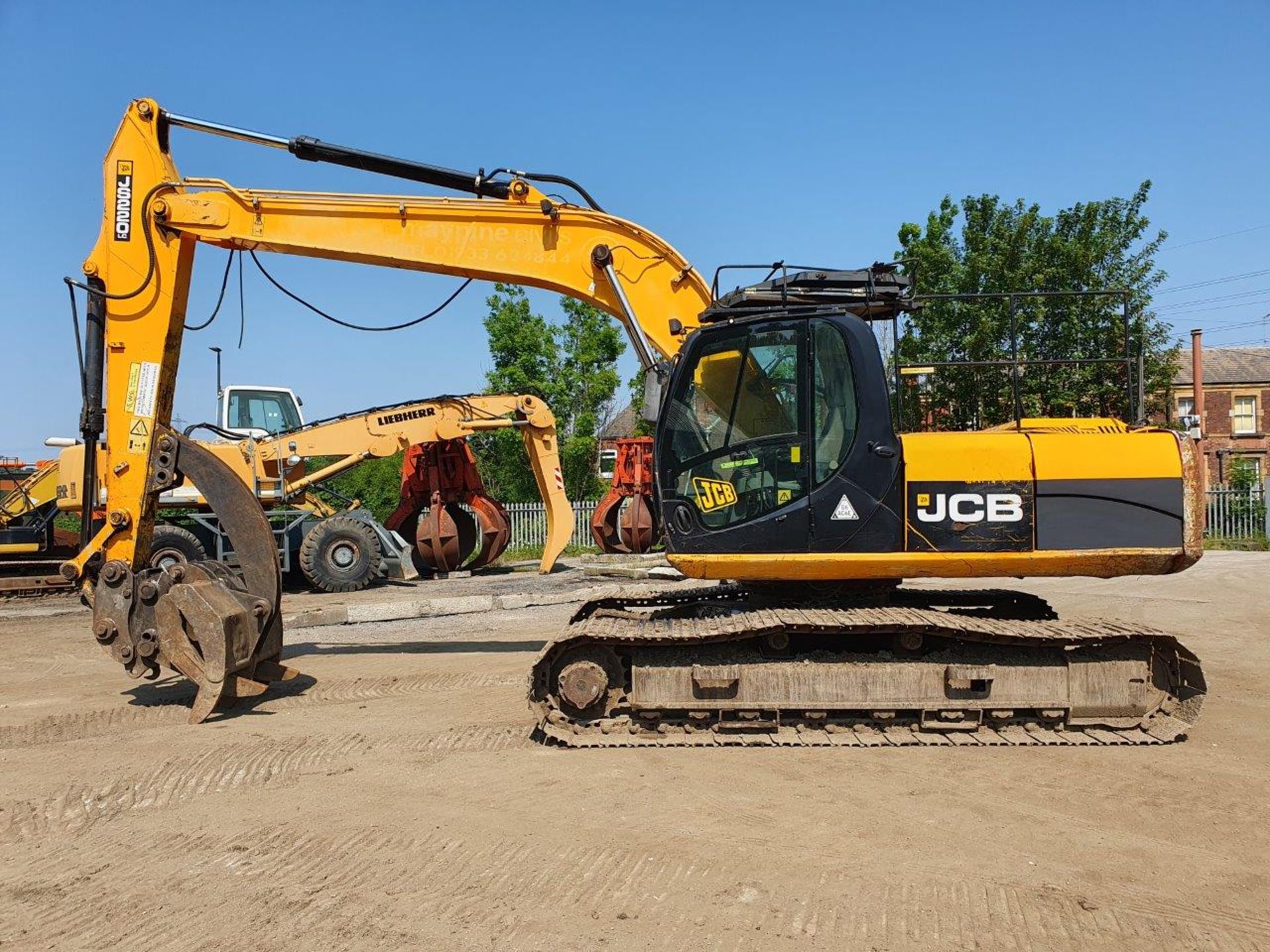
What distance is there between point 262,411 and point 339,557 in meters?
4.13

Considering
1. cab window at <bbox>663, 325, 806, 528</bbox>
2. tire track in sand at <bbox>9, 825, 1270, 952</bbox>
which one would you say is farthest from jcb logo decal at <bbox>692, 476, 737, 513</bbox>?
tire track in sand at <bbox>9, 825, 1270, 952</bbox>

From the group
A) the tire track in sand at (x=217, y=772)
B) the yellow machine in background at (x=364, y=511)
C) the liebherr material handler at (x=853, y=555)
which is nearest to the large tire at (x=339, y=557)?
the yellow machine in background at (x=364, y=511)

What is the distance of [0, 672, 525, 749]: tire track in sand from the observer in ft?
21.9

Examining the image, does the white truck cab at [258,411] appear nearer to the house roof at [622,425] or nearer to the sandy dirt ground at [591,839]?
the sandy dirt ground at [591,839]

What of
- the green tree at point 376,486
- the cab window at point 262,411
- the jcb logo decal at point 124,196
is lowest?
the green tree at point 376,486

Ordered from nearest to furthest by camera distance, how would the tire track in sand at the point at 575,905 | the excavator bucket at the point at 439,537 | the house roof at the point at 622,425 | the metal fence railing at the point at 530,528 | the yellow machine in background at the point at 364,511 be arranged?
the tire track in sand at the point at 575,905 < the yellow machine in background at the point at 364,511 < the excavator bucket at the point at 439,537 < the metal fence railing at the point at 530,528 < the house roof at the point at 622,425

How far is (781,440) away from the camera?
20.1 ft

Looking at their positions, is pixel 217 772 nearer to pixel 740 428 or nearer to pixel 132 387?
pixel 132 387

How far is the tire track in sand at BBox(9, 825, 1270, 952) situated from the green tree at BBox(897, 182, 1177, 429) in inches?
144

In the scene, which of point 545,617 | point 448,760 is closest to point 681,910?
point 448,760

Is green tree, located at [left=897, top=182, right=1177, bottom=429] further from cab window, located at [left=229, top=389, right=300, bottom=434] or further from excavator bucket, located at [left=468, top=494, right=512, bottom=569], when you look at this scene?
cab window, located at [left=229, top=389, right=300, bottom=434]

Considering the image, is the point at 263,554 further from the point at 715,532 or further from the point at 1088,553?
the point at 1088,553

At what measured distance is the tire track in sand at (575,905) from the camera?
3.58m

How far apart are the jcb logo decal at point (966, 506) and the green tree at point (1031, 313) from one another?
0.91 metres
